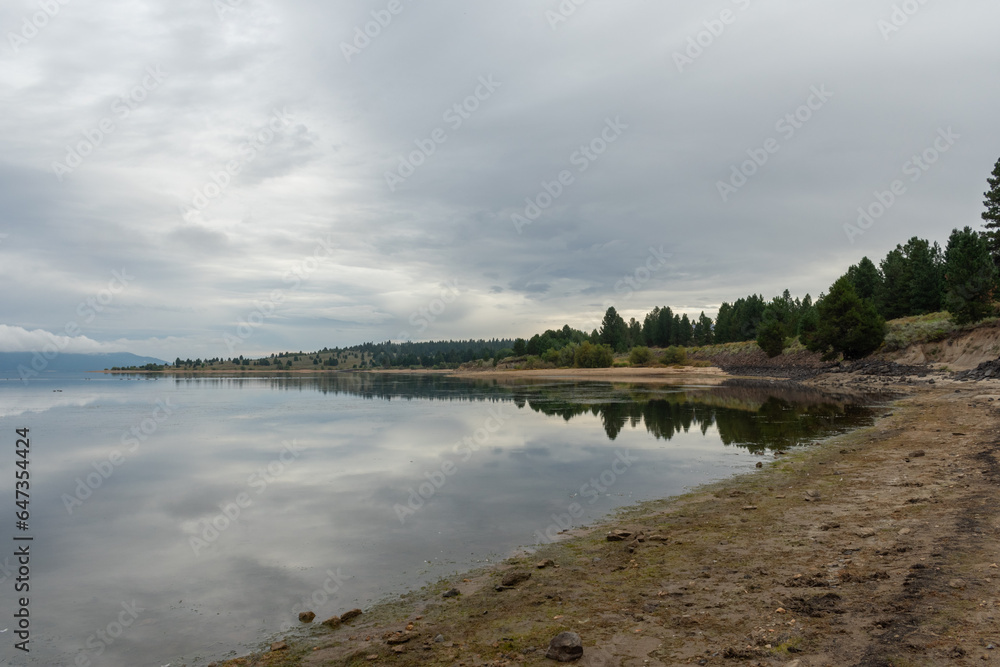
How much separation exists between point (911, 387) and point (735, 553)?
46.6m

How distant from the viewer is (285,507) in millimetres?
14281

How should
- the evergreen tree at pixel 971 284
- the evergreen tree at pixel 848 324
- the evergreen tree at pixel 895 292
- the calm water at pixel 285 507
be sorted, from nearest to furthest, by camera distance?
the calm water at pixel 285 507, the evergreen tree at pixel 971 284, the evergreen tree at pixel 848 324, the evergreen tree at pixel 895 292

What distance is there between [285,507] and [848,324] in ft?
239

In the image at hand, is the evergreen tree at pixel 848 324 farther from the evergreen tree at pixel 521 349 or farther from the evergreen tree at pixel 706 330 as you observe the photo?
the evergreen tree at pixel 521 349

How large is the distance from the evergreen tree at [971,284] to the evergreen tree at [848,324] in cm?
1253

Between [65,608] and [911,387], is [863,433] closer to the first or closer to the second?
[65,608]

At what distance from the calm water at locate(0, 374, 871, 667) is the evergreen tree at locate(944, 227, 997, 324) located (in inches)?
1150

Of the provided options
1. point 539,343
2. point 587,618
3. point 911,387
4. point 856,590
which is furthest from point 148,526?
point 539,343

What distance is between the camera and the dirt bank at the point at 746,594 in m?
5.55

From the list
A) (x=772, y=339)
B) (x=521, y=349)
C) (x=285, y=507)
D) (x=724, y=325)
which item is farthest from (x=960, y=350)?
(x=521, y=349)

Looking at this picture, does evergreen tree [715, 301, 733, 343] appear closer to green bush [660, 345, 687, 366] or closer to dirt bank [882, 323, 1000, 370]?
green bush [660, 345, 687, 366]

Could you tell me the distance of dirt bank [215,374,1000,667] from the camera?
555 cm

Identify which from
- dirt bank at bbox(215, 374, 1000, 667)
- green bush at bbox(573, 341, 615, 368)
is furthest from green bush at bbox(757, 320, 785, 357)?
dirt bank at bbox(215, 374, 1000, 667)

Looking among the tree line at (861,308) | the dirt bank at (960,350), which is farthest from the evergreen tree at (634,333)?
the dirt bank at (960,350)
